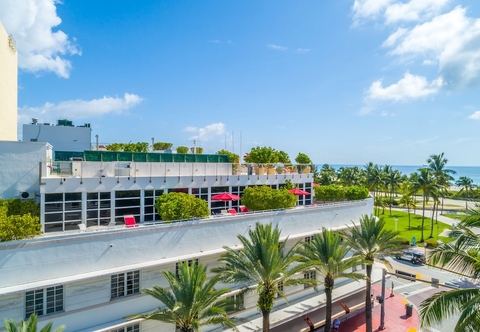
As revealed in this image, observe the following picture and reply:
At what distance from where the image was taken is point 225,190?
25.1 metres

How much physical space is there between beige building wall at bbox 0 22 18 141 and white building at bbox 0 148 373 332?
11.4m

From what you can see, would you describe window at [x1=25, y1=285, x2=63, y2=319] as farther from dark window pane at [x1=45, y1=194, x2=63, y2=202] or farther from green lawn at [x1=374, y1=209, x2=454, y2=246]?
green lawn at [x1=374, y1=209, x2=454, y2=246]

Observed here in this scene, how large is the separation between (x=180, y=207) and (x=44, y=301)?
8245 millimetres

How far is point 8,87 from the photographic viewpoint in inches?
1061

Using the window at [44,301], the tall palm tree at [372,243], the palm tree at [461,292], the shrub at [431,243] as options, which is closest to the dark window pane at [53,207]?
the window at [44,301]

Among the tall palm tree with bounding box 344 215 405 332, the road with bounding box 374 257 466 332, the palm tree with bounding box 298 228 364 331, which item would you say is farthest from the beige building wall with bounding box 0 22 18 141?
the road with bounding box 374 257 466 332

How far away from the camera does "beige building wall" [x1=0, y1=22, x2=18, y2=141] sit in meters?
24.8

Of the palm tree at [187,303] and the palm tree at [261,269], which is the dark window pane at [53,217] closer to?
the palm tree at [187,303]

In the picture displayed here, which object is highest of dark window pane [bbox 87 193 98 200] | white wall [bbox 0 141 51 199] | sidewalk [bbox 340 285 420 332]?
white wall [bbox 0 141 51 199]

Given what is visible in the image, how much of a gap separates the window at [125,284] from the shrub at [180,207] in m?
3.89

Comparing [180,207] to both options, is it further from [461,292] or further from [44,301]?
[461,292]

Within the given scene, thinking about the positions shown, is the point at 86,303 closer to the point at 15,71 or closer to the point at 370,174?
the point at 15,71

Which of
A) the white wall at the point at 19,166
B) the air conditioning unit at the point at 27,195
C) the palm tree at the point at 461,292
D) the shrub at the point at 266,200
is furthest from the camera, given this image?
the shrub at the point at 266,200

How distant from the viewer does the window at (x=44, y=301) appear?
1384 centimetres
